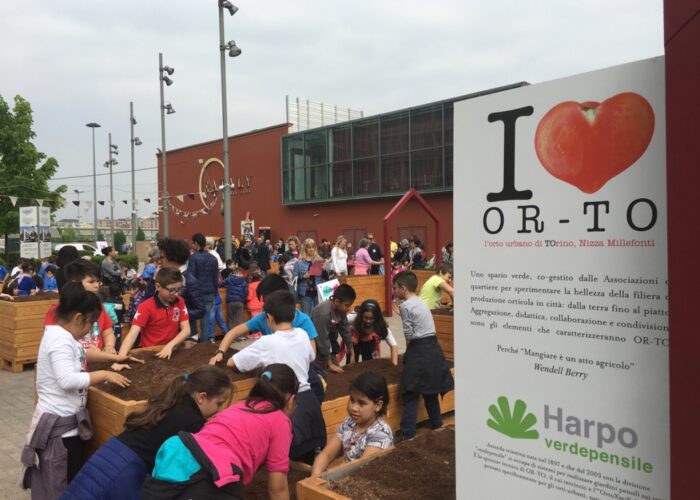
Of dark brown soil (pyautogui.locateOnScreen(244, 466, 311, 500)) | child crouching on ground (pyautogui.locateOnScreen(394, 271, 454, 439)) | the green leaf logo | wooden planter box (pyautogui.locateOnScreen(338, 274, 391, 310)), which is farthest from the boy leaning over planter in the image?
wooden planter box (pyautogui.locateOnScreen(338, 274, 391, 310))

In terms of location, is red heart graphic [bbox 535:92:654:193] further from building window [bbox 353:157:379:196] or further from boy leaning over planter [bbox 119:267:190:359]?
building window [bbox 353:157:379:196]

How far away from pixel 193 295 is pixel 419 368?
3864 millimetres

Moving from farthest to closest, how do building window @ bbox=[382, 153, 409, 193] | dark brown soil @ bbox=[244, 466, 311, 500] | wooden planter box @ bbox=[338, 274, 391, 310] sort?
building window @ bbox=[382, 153, 409, 193] → wooden planter box @ bbox=[338, 274, 391, 310] → dark brown soil @ bbox=[244, 466, 311, 500]

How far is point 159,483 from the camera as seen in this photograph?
2646mm

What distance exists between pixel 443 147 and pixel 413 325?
1950 cm

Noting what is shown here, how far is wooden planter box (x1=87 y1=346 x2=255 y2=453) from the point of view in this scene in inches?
146

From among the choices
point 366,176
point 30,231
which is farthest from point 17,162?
point 366,176

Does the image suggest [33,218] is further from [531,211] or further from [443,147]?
[531,211]

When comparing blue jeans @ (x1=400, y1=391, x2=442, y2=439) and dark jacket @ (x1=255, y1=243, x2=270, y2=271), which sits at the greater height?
dark jacket @ (x1=255, y1=243, x2=270, y2=271)

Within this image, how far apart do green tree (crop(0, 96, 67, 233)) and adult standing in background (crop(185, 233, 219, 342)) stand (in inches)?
836

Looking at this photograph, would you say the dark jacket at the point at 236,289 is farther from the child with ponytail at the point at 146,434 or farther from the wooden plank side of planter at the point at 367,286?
the child with ponytail at the point at 146,434

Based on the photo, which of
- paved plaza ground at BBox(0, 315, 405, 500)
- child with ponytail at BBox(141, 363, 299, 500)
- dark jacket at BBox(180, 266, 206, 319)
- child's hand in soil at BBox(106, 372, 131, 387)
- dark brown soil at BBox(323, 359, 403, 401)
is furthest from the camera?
dark jacket at BBox(180, 266, 206, 319)

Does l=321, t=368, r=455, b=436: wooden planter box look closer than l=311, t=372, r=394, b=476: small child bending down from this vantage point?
No

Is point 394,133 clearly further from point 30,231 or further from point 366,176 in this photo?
point 30,231
